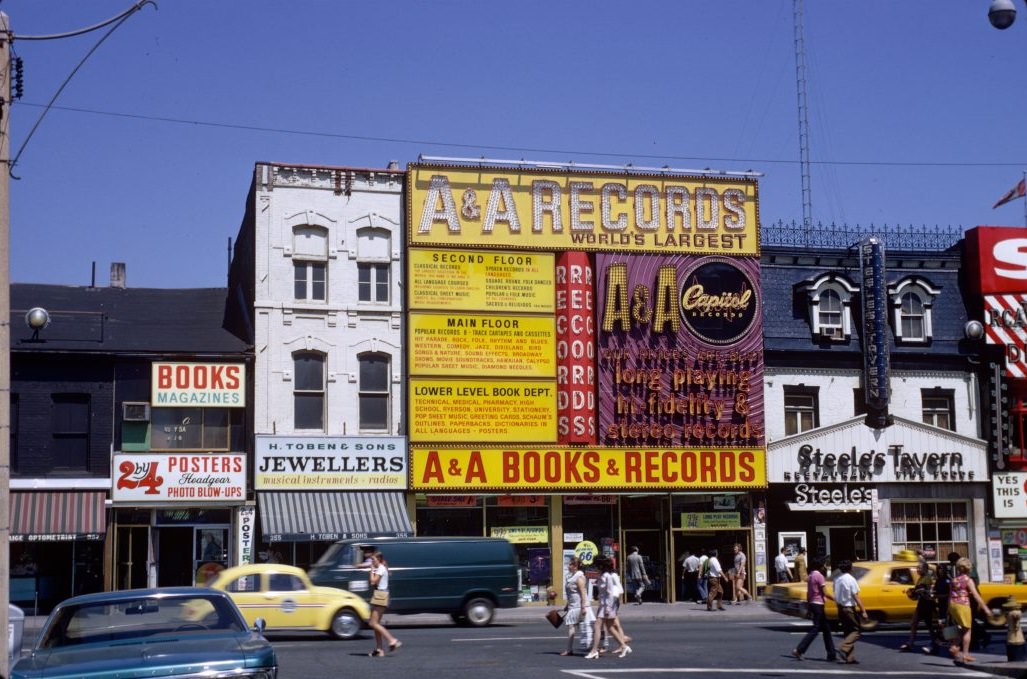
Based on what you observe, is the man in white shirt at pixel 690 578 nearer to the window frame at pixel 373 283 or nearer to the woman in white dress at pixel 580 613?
the window frame at pixel 373 283

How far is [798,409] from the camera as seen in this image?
130 ft

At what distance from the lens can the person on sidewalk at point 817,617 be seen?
68.5ft

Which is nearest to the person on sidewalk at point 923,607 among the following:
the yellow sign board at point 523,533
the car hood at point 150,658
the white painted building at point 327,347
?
the car hood at point 150,658

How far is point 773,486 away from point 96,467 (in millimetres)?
18799

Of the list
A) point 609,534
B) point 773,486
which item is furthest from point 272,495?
point 773,486

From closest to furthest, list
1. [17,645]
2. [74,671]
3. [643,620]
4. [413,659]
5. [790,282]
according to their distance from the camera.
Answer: [74,671]
[17,645]
[413,659]
[643,620]
[790,282]

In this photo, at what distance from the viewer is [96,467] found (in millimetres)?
34312

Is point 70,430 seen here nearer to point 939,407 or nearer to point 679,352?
point 679,352

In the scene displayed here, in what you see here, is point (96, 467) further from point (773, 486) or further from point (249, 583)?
point (773, 486)

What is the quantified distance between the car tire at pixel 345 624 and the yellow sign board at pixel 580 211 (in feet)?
45.3

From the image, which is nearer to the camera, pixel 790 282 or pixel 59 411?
pixel 59 411

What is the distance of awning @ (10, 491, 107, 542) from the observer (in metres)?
33.1

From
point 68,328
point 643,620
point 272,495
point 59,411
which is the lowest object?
point 643,620

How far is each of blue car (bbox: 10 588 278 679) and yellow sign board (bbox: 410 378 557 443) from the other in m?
22.8
